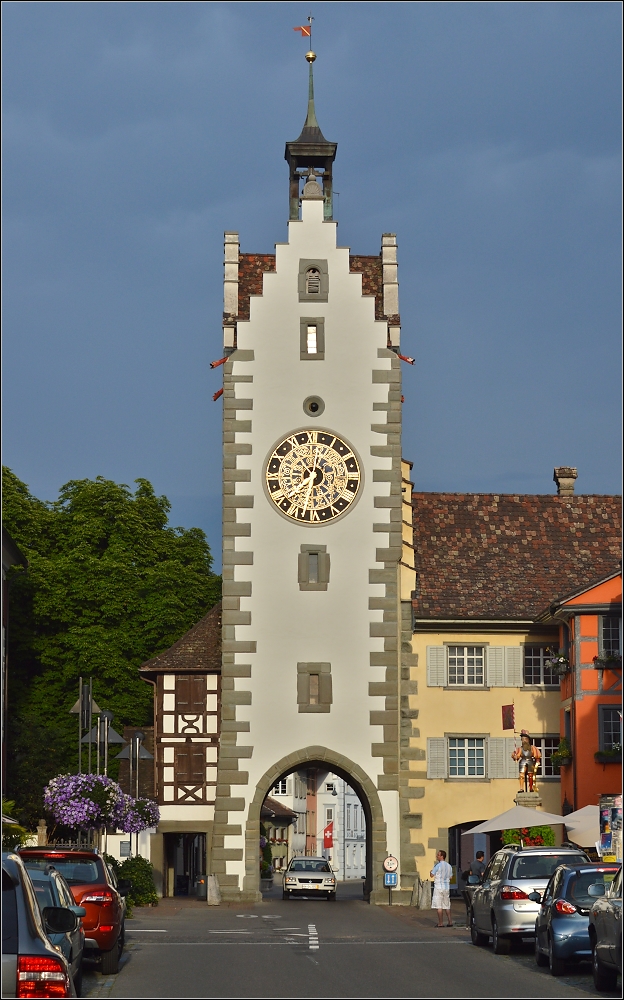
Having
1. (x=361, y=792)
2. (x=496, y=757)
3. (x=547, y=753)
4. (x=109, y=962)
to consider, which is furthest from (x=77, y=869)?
(x=547, y=753)

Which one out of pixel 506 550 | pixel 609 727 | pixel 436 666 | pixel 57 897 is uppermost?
pixel 506 550

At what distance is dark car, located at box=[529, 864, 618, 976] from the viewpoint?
869 inches

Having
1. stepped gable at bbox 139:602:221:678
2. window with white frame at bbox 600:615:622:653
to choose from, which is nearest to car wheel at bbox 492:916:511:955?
window with white frame at bbox 600:615:622:653

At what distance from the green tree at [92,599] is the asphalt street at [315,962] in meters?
18.4

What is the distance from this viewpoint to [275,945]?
28.2 meters

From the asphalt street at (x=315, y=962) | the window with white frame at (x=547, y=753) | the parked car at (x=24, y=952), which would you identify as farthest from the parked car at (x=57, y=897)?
the window with white frame at (x=547, y=753)

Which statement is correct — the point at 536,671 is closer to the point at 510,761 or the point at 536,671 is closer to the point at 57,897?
the point at 510,761

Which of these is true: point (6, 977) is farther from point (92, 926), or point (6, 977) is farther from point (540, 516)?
point (540, 516)

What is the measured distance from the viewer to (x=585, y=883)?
22469 millimetres

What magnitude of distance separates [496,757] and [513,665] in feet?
9.14

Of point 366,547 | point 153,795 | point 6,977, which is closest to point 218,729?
point 153,795

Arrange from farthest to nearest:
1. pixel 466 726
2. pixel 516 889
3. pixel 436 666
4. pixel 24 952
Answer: pixel 436 666, pixel 466 726, pixel 516 889, pixel 24 952

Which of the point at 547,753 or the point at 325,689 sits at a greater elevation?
the point at 325,689

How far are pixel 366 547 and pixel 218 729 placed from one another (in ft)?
23.9
